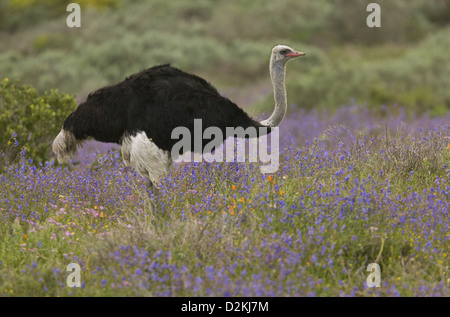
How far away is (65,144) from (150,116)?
902 mm

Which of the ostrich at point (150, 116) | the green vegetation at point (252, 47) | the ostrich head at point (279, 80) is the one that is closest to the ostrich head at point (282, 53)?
the ostrich head at point (279, 80)

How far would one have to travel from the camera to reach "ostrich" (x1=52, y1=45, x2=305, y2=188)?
5844mm

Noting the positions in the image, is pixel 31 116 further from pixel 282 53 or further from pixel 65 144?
pixel 282 53

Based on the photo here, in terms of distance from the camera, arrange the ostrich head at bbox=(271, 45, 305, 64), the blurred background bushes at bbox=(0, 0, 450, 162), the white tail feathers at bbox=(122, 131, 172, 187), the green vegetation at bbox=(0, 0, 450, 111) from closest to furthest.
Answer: the white tail feathers at bbox=(122, 131, 172, 187)
the ostrich head at bbox=(271, 45, 305, 64)
the blurred background bushes at bbox=(0, 0, 450, 162)
the green vegetation at bbox=(0, 0, 450, 111)

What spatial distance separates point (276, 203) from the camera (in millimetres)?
5062

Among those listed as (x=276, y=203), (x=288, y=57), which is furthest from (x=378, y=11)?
(x=276, y=203)

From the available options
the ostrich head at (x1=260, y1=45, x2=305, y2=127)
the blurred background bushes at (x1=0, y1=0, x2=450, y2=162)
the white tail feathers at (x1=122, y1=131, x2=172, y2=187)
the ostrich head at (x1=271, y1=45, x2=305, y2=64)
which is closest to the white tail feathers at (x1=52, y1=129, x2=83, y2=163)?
the white tail feathers at (x1=122, y1=131, x2=172, y2=187)

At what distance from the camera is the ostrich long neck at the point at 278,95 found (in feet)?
20.6

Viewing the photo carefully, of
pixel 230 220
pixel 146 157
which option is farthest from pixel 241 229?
pixel 146 157

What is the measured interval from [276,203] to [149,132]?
4.38 ft

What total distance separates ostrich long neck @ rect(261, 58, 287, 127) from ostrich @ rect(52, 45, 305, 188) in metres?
0.02

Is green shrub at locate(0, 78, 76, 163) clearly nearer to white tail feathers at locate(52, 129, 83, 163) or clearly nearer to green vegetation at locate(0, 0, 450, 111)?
white tail feathers at locate(52, 129, 83, 163)

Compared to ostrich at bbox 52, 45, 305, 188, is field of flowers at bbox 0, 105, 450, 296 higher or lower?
lower

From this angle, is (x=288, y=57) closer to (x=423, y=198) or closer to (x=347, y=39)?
(x=423, y=198)
